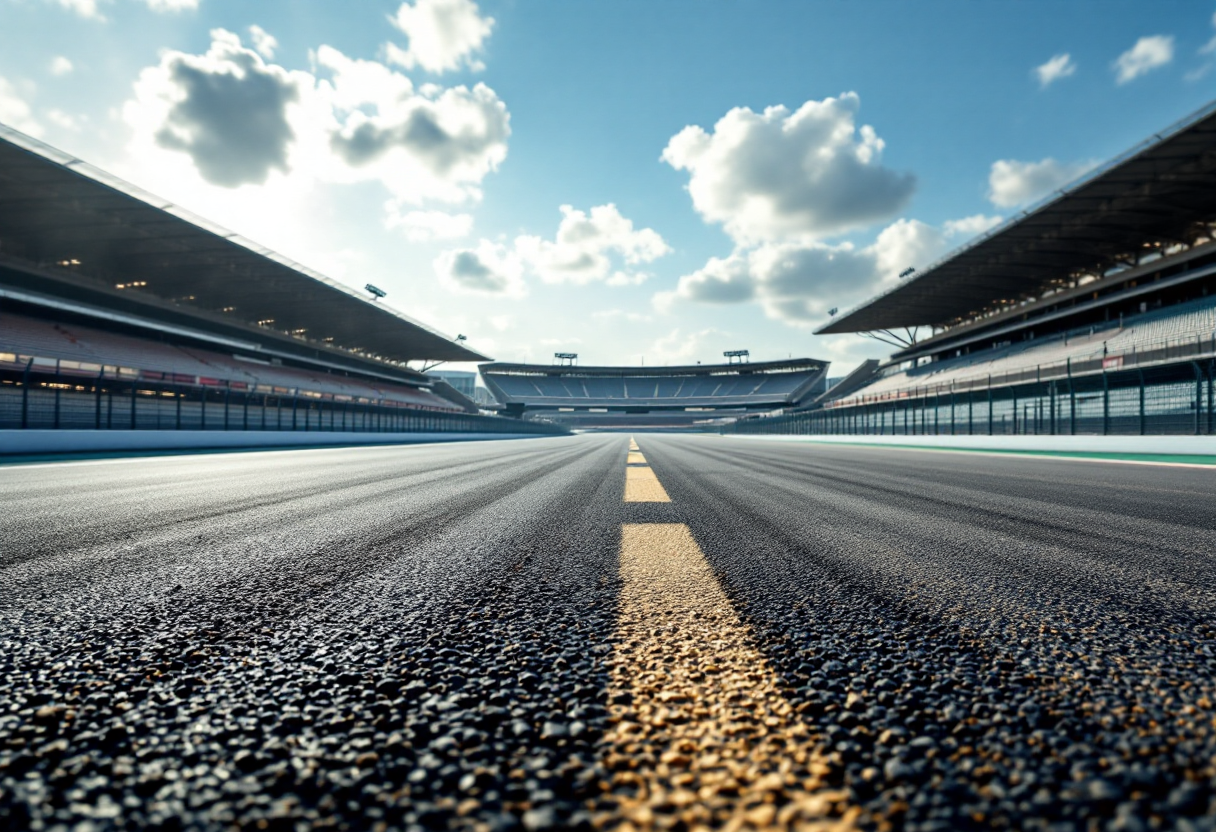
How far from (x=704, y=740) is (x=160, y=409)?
2278 cm

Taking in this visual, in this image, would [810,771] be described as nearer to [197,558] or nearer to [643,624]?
[643,624]

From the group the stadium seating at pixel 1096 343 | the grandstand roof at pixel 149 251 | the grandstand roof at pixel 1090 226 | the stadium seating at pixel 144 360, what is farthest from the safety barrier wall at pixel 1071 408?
the grandstand roof at pixel 149 251

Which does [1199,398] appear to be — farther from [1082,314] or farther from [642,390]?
[642,390]

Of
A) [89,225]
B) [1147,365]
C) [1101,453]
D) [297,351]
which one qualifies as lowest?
[1101,453]

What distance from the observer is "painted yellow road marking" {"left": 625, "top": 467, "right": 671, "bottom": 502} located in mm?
4031

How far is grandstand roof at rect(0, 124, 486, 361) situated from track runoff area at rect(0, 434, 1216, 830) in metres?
26.6

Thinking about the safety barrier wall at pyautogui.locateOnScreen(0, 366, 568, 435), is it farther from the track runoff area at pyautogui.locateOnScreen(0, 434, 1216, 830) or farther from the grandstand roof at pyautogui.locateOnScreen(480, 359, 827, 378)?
the grandstand roof at pyautogui.locateOnScreen(480, 359, 827, 378)

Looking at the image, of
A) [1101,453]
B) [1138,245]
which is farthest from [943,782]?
[1138,245]

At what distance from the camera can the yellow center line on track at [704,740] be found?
2.02 feet

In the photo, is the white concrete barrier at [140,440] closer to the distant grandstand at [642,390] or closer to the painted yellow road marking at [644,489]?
the painted yellow road marking at [644,489]

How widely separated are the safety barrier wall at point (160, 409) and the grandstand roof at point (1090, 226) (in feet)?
118

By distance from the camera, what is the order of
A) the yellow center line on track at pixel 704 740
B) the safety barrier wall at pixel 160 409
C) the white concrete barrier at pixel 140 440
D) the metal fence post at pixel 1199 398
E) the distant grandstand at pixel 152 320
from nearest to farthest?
the yellow center line on track at pixel 704 740 → the white concrete barrier at pixel 140 440 → the metal fence post at pixel 1199 398 → the safety barrier wall at pixel 160 409 → the distant grandstand at pixel 152 320

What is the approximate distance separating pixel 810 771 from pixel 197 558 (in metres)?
2.41

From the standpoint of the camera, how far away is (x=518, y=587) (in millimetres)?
1664
